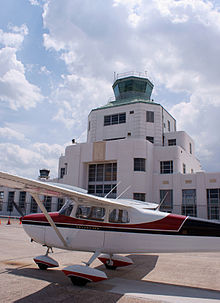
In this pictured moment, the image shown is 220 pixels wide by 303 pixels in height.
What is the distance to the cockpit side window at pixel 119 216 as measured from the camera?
8.17 metres

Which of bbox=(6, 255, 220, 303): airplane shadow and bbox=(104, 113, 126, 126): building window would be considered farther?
bbox=(104, 113, 126, 126): building window

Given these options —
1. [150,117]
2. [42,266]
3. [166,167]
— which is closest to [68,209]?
[42,266]

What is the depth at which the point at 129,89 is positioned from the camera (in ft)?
142

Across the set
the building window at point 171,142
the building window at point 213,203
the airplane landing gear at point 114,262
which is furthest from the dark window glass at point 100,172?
the airplane landing gear at point 114,262

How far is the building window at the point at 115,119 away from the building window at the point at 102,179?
7644 mm

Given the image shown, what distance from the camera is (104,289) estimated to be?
22.0 feet

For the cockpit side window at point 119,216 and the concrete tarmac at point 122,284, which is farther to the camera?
the cockpit side window at point 119,216

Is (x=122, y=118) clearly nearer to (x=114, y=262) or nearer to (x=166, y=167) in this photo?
(x=166, y=167)

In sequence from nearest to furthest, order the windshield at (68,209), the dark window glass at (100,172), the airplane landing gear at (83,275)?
the airplane landing gear at (83,275) < the windshield at (68,209) < the dark window glass at (100,172)

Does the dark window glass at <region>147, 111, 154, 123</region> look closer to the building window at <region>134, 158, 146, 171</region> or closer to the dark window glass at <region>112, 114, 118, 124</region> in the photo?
the dark window glass at <region>112, 114, 118, 124</region>

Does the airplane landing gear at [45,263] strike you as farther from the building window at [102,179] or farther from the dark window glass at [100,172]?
the dark window glass at [100,172]

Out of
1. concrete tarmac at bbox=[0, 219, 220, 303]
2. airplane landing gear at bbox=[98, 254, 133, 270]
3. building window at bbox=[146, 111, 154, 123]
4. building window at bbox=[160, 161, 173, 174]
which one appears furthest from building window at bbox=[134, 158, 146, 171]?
airplane landing gear at bbox=[98, 254, 133, 270]

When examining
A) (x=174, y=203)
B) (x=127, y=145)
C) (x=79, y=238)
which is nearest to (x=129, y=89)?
(x=127, y=145)

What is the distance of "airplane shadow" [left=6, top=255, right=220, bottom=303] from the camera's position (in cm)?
594
